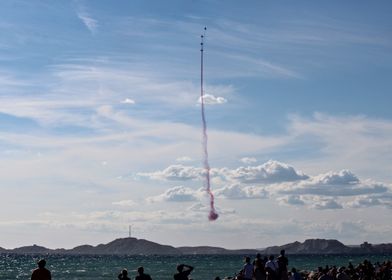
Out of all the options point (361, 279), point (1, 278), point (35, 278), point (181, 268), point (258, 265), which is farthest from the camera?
point (1, 278)

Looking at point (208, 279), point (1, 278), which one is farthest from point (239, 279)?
point (1, 278)

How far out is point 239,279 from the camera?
2419 cm

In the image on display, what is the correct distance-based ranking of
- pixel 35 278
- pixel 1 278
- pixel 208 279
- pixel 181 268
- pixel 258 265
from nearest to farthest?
pixel 35 278, pixel 181 268, pixel 258 265, pixel 208 279, pixel 1 278

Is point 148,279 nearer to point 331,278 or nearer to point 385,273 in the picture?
point 331,278

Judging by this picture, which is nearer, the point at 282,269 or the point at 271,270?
the point at 271,270

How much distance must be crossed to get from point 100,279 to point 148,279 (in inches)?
2420

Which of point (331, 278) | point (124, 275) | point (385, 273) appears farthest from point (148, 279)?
point (385, 273)

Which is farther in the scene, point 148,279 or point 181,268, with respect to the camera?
point 181,268

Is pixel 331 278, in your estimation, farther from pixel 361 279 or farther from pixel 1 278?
pixel 1 278

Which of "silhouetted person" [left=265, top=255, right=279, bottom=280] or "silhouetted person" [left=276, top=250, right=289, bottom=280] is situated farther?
"silhouetted person" [left=276, top=250, right=289, bottom=280]

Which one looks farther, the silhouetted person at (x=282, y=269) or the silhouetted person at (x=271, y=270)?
A: the silhouetted person at (x=282, y=269)

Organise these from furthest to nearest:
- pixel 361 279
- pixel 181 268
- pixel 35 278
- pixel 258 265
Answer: pixel 361 279, pixel 258 265, pixel 181 268, pixel 35 278

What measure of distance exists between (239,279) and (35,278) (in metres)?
7.78

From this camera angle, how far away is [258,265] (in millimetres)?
23719
